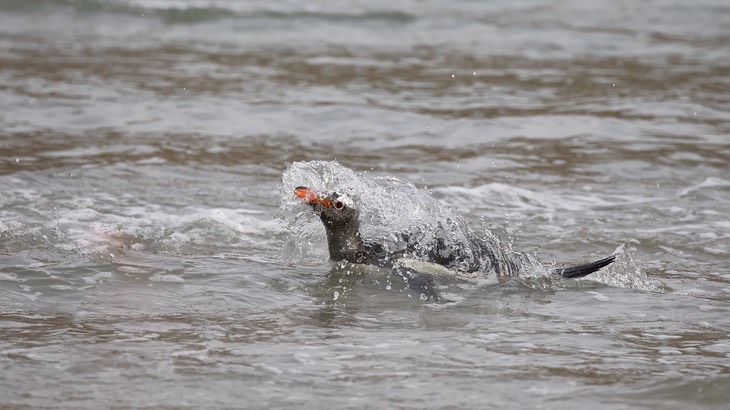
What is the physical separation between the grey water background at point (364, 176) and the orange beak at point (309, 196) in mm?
459

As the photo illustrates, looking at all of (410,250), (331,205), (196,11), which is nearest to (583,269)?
(410,250)

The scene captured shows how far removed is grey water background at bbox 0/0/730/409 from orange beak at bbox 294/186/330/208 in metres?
0.46

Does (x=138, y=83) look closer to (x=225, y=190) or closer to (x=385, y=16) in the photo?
(x=225, y=190)

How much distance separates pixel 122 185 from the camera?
902 cm

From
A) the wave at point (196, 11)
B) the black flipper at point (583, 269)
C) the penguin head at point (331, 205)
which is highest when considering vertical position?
the wave at point (196, 11)

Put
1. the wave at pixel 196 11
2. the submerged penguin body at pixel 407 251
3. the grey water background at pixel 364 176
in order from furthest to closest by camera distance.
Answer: the wave at pixel 196 11
the submerged penguin body at pixel 407 251
the grey water background at pixel 364 176

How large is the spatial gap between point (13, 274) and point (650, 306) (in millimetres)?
3568

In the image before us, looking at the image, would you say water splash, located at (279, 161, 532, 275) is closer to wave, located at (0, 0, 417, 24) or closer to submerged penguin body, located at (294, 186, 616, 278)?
submerged penguin body, located at (294, 186, 616, 278)

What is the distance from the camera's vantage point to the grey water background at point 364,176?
5012mm

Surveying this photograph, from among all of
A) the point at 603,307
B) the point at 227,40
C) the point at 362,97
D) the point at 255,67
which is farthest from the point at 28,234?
the point at 227,40

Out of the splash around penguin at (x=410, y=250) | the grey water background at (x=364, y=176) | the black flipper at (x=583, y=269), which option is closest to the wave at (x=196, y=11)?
the grey water background at (x=364, y=176)

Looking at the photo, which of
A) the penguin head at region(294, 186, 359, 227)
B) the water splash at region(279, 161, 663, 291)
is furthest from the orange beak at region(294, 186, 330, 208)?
the water splash at region(279, 161, 663, 291)

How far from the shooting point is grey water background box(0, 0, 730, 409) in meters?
5.01

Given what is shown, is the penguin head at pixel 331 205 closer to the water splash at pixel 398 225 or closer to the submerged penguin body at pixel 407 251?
the submerged penguin body at pixel 407 251
